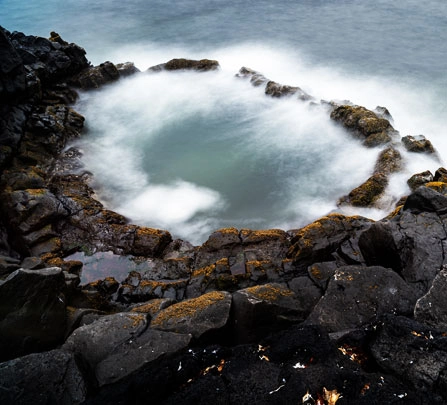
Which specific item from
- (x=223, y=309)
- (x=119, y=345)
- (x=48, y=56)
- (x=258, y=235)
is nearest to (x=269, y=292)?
(x=223, y=309)

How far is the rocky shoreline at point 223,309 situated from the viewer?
4500 mm

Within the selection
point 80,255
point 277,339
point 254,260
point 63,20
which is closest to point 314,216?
point 254,260

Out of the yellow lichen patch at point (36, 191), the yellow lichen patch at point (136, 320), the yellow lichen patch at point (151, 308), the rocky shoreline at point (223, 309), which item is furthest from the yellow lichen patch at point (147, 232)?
the yellow lichen patch at point (136, 320)

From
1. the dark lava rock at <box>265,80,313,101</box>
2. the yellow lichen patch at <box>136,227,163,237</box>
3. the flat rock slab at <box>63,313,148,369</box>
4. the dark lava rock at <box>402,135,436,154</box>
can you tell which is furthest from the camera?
the dark lava rock at <box>265,80,313,101</box>

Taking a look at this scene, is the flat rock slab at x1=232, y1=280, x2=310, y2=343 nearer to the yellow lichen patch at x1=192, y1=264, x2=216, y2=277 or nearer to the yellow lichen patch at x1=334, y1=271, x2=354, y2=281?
the yellow lichen patch at x1=334, y1=271, x2=354, y2=281

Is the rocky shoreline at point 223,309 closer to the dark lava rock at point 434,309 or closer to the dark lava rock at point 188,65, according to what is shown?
the dark lava rock at point 434,309

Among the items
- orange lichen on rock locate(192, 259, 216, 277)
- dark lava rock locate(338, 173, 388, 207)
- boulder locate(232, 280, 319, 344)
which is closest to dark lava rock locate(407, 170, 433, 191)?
dark lava rock locate(338, 173, 388, 207)

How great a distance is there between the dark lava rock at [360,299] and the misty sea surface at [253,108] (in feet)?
25.1

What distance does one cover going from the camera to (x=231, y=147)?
797 inches

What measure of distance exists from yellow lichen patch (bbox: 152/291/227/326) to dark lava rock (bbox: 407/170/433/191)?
438 inches

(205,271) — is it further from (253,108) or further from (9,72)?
(253,108)

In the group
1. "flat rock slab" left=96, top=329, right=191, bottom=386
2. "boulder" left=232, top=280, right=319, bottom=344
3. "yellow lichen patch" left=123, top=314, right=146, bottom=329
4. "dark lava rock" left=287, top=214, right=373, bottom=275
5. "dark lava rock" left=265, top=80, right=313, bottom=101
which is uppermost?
"flat rock slab" left=96, top=329, right=191, bottom=386

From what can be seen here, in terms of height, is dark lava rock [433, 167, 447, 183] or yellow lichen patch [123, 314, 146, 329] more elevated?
yellow lichen patch [123, 314, 146, 329]

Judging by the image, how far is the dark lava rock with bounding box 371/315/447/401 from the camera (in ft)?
14.5
